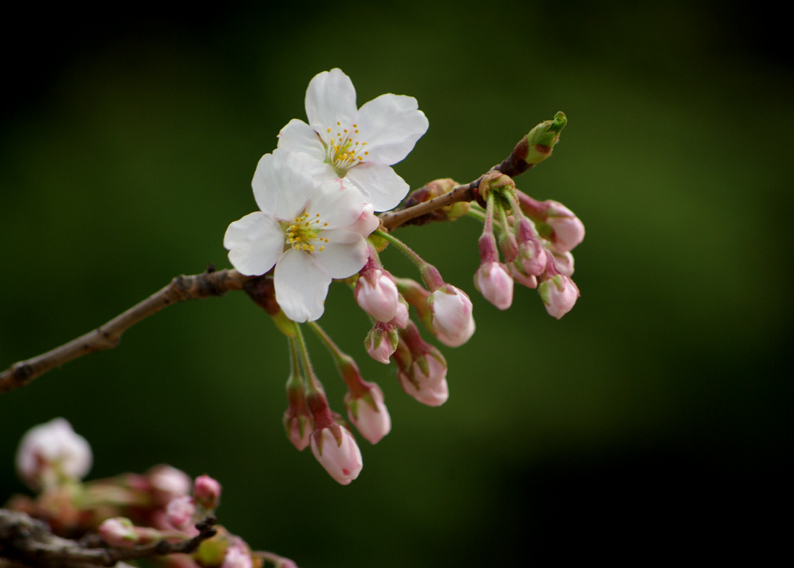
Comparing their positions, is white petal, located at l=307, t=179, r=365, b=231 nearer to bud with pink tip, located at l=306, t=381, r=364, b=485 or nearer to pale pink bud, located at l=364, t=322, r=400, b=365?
pale pink bud, located at l=364, t=322, r=400, b=365

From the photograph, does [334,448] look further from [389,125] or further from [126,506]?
[126,506]

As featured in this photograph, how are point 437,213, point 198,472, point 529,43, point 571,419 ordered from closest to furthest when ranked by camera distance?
point 437,213 → point 198,472 → point 571,419 → point 529,43

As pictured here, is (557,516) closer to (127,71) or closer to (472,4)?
(472,4)

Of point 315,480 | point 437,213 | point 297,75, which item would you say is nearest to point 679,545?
point 315,480

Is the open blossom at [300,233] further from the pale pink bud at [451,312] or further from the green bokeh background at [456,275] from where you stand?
the green bokeh background at [456,275]

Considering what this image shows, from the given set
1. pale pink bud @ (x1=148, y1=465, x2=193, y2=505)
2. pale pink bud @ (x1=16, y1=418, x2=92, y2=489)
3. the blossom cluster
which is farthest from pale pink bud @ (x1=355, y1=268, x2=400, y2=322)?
pale pink bud @ (x1=16, y1=418, x2=92, y2=489)

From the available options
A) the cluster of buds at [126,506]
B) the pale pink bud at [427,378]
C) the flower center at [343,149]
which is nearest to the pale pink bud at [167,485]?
the cluster of buds at [126,506]
